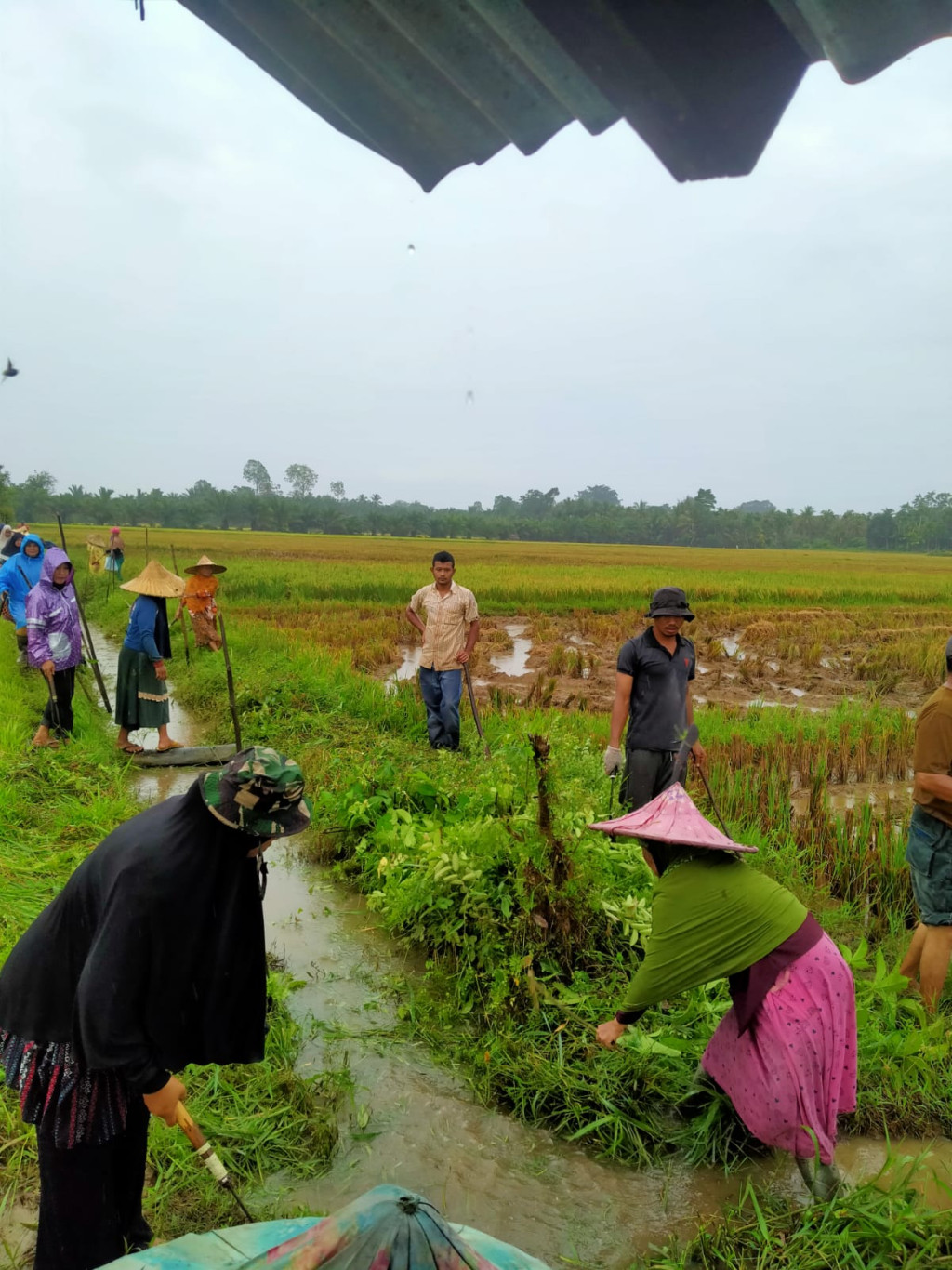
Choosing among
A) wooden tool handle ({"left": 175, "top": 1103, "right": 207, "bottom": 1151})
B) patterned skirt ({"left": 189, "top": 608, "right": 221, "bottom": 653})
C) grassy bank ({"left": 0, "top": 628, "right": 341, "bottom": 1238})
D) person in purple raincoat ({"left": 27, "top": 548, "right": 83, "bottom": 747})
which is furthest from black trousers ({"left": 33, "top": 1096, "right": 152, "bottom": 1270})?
patterned skirt ({"left": 189, "top": 608, "right": 221, "bottom": 653})

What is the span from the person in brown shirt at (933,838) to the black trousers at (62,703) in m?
5.62

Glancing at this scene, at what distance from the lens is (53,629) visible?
6.02 meters

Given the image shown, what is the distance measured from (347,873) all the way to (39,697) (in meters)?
5.05

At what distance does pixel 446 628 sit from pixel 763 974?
424cm

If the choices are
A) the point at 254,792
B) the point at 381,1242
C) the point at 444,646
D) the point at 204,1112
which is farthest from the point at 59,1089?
the point at 444,646

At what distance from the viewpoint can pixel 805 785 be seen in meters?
6.73

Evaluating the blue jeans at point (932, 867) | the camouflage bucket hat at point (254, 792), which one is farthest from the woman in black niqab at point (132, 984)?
the blue jeans at point (932, 867)

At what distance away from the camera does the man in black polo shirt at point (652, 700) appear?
4.37 m

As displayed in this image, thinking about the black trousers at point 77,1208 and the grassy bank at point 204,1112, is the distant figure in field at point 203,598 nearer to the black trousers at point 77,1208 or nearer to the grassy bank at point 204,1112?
the grassy bank at point 204,1112

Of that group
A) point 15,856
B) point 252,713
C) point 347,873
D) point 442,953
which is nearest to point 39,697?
point 252,713

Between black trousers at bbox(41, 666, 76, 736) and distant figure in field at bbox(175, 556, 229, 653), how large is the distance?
7.91 ft

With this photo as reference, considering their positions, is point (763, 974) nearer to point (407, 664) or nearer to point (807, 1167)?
point (807, 1167)

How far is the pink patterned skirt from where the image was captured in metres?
2.23

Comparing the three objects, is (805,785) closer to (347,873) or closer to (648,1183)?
(347,873)
